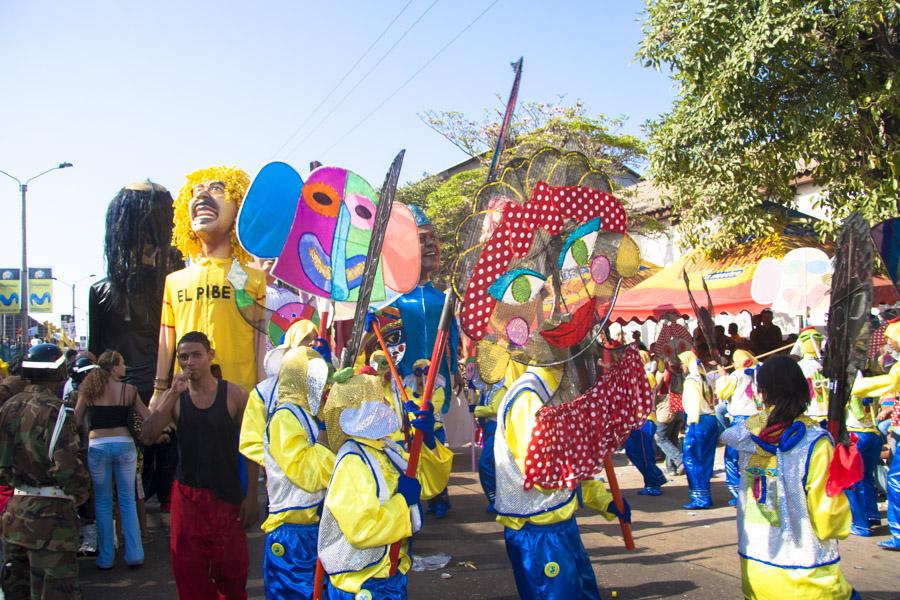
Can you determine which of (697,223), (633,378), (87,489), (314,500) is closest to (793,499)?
(633,378)

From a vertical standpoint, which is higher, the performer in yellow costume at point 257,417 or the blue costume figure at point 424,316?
the blue costume figure at point 424,316

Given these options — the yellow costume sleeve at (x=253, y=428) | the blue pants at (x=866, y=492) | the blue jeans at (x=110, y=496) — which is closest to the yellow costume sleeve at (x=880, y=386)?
the blue pants at (x=866, y=492)

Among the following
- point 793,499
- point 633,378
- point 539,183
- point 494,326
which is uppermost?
point 539,183

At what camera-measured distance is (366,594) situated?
3.12 m

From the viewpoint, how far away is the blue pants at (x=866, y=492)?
6.61 meters

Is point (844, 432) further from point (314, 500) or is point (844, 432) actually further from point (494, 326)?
point (314, 500)

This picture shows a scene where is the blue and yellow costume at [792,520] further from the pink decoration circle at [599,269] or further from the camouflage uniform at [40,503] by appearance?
the camouflage uniform at [40,503]

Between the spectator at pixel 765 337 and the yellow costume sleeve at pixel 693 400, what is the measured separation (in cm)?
519

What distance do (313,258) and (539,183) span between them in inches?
62.0

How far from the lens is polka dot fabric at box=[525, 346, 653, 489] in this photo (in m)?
3.46

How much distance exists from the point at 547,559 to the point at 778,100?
10099 millimetres

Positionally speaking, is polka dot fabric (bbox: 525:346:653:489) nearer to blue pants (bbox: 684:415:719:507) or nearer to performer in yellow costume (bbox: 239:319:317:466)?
performer in yellow costume (bbox: 239:319:317:466)

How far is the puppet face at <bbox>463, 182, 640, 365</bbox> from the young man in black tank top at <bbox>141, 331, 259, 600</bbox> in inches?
62.4

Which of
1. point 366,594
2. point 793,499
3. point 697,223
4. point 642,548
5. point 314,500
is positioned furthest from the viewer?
point 697,223
